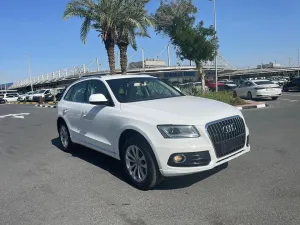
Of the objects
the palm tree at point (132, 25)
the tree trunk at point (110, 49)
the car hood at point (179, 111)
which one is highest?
the palm tree at point (132, 25)

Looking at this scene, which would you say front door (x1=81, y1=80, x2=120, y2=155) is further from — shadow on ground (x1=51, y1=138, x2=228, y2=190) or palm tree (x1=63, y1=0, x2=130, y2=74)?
palm tree (x1=63, y1=0, x2=130, y2=74)

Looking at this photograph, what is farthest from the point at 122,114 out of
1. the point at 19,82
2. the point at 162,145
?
the point at 19,82

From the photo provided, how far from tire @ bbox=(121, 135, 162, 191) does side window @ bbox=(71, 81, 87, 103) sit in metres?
1.95

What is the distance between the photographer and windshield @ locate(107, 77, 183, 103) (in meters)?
5.10

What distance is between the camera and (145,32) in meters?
23.7

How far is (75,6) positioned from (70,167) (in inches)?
756

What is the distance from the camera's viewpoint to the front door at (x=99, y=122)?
16.1ft

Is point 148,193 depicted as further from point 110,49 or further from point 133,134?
point 110,49

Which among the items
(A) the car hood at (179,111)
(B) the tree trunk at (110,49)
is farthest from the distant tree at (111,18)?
(A) the car hood at (179,111)

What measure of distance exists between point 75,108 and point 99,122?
1.22 metres

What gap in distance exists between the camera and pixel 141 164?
4371 mm

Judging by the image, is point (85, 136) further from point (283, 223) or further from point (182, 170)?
point (283, 223)

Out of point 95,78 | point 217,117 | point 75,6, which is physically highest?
point 75,6

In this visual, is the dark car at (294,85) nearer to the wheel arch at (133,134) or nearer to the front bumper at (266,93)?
the front bumper at (266,93)
